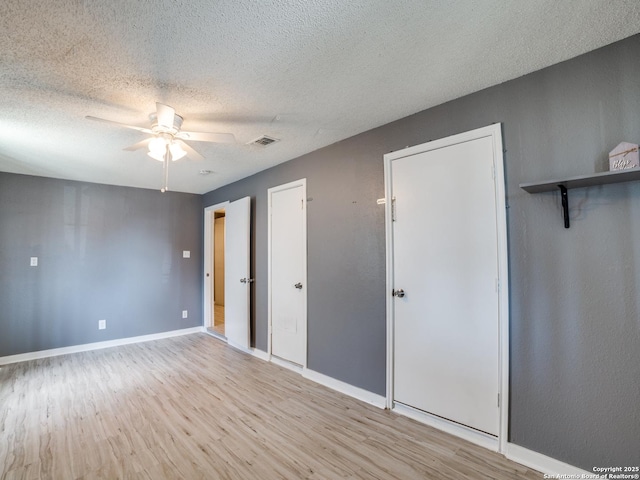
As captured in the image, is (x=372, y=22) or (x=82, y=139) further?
(x=82, y=139)

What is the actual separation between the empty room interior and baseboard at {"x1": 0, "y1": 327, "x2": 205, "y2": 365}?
18.8 inches

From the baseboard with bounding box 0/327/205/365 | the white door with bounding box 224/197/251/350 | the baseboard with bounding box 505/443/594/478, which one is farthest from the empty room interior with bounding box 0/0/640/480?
the white door with bounding box 224/197/251/350

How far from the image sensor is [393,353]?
8.30ft

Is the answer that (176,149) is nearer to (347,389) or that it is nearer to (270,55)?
(270,55)

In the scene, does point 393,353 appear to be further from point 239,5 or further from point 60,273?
point 60,273

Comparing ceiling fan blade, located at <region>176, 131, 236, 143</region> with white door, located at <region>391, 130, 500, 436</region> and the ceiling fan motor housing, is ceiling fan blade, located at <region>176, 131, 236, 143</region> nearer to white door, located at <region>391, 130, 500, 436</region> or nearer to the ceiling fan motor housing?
the ceiling fan motor housing

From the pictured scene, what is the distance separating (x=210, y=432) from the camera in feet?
7.47

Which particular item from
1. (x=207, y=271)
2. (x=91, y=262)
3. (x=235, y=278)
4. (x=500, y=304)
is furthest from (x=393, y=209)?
(x=91, y=262)

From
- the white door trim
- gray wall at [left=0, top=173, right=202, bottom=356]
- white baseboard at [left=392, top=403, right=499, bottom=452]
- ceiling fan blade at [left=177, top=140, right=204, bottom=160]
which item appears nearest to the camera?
white baseboard at [left=392, top=403, right=499, bottom=452]

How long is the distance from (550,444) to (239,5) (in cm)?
294

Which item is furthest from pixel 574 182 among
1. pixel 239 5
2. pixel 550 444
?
pixel 239 5

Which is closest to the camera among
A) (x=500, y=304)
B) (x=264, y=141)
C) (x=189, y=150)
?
(x=500, y=304)

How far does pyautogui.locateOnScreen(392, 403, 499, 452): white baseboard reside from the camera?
2.02m

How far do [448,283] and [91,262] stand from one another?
4966 mm
